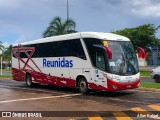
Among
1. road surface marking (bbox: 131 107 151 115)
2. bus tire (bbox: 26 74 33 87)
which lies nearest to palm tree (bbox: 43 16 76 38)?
bus tire (bbox: 26 74 33 87)

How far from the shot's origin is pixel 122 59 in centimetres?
1706

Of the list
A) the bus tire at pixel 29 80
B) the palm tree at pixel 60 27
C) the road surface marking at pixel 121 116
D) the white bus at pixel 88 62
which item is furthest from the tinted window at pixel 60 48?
Result: the palm tree at pixel 60 27

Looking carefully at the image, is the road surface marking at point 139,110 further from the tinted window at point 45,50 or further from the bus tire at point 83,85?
the tinted window at point 45,50

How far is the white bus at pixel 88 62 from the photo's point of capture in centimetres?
1680

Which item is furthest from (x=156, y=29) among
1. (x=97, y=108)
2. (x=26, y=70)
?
(x=97, y=108)

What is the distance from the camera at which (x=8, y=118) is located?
36.5 ft

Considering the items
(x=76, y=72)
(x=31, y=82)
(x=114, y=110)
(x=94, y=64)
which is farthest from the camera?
(x=31, y=82)

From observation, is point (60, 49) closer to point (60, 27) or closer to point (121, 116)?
point (121, 116)

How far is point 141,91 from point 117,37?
3.56 meters

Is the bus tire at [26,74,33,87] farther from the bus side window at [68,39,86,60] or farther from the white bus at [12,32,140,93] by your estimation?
the bus side window at [68,39,86,60]

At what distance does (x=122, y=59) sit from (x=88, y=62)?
1.88 meters

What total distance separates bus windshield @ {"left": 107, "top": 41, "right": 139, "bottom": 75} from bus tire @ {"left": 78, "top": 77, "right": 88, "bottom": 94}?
2.18 metres

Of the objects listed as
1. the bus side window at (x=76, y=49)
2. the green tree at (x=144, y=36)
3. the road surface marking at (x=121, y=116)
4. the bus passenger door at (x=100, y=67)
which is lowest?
the road surface marking at (x=121, y=116)

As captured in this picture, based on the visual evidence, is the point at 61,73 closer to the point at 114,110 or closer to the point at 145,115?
the point at 114,110
